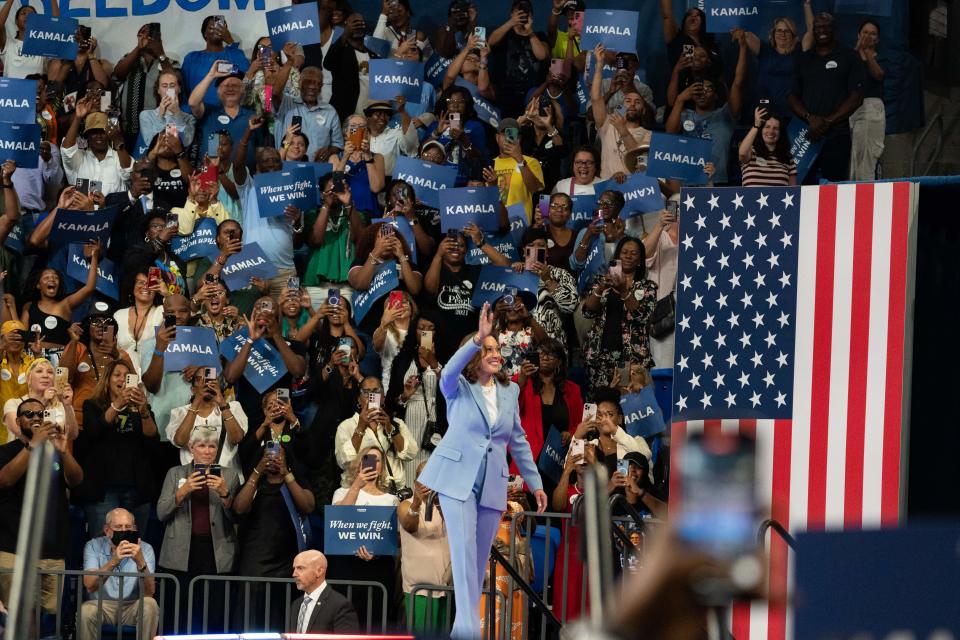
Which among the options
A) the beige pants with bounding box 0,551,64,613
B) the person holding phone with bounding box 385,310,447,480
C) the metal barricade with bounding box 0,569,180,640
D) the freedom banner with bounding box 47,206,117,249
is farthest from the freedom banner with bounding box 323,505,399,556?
the freedom banner with bounding box 47,206,117,249

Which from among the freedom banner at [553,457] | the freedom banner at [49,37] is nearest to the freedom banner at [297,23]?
the freedom banner at [49,37]

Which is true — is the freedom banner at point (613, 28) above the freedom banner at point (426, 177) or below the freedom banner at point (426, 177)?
above

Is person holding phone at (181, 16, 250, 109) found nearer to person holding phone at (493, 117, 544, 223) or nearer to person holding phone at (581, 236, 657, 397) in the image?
person holding phone at (493, 117, 544, 223)

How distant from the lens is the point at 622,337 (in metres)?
11.3

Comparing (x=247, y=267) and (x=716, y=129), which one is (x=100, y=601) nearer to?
(x=247, y=267)

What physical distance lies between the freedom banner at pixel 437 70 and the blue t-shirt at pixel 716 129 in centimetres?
211

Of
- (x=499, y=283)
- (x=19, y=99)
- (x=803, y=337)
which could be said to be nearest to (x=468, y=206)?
(x=499, y=283)

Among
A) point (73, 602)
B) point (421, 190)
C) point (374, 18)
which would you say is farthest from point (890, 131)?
point (73, 602)

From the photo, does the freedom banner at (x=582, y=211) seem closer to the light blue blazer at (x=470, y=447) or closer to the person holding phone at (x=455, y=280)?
the person holding phone at (x=455, y=280)

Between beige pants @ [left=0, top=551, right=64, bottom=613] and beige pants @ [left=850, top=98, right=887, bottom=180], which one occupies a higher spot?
beige pants @ [left=850, top=98, right=887, bottom=180]

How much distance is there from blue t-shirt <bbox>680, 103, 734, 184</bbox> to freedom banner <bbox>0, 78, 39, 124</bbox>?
5.03m

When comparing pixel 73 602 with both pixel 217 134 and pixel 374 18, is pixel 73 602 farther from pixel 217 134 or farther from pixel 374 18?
pixel 374 18

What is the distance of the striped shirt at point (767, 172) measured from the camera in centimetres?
1187

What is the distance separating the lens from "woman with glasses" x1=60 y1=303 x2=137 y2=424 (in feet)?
37.4
